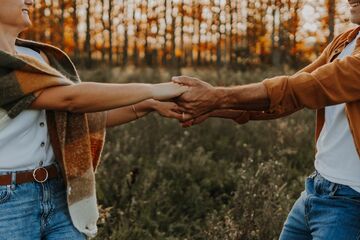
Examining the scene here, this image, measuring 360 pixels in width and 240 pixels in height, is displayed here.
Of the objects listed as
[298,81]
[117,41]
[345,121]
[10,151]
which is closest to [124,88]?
[10,151]

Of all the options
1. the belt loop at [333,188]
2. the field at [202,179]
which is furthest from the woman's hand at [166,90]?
the field at [202,179]

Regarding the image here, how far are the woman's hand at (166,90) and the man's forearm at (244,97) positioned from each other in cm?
26

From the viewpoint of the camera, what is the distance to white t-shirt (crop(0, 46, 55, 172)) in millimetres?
2723

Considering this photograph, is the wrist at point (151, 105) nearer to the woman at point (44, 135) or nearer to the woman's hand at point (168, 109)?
the woman's hand at point (168, 109)

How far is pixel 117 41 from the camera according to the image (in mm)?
38000

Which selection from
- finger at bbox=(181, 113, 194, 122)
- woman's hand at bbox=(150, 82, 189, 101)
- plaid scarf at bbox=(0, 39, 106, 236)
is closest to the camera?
plaid scarf at bbox=(0, 39, 106, 236)

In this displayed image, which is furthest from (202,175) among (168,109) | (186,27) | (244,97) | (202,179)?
(186,27)

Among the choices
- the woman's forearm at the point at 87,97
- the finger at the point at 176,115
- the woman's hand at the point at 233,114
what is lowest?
the finger at the point at 176,115

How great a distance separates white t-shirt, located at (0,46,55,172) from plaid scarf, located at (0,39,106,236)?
0.04m

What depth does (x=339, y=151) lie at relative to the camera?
2.89 m

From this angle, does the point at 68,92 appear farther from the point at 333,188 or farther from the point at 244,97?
the point at 333,188

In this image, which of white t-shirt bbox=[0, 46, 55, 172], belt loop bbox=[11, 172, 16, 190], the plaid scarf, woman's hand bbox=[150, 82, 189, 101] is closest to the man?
woman's hand bbox=[150, 82, 189, 101]

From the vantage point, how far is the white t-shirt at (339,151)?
2.86 meters

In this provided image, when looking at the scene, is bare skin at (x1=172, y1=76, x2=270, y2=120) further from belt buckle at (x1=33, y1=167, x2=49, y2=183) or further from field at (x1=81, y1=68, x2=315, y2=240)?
field at (x1=81, y1=68, x2=315, y2=240)
